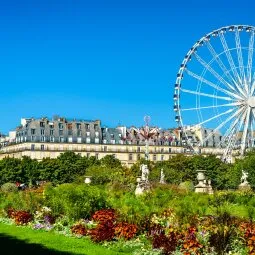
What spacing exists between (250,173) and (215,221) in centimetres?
4606

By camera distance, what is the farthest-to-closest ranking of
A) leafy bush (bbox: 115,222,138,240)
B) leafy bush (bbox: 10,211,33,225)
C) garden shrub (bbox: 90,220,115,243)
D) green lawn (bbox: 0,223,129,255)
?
leafy bush (bbox: 10,211,33,225) < garden shrub (bbox: 90,220,115,243) < leafy bush (bbox: 115,222,138,240) < green lawn (bbox: 0,223,129,255)

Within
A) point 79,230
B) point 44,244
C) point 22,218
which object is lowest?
point 44,244

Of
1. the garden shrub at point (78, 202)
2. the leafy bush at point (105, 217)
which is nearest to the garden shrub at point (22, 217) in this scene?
the garden shrub at point (78, 202)

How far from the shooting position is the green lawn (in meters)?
14.8

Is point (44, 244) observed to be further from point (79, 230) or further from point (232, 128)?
point (232, 128)

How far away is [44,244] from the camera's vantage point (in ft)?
53.3

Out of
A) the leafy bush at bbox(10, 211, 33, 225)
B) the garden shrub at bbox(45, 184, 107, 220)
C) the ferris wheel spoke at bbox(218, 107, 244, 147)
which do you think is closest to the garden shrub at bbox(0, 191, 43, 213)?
the leafy bush at bbox(10, 211, 33, 225)

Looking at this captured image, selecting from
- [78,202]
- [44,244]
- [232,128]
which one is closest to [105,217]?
[44,244]

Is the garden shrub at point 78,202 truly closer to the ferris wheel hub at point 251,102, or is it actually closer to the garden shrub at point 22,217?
the garden shrub at point 22,217

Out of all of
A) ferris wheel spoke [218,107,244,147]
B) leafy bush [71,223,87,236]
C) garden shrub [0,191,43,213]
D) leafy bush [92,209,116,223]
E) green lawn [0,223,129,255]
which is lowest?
green lawn [0,223,129,255]

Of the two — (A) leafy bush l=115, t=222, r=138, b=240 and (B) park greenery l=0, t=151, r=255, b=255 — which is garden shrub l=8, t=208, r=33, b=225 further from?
(A) leafy bush l=115, t=222, r=138, b=240

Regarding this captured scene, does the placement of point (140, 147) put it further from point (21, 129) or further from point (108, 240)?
point (108, 240)

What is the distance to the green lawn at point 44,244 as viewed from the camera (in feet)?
48.6

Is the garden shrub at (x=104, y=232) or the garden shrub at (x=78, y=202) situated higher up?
the garden shrub at (x=78, y=202)
